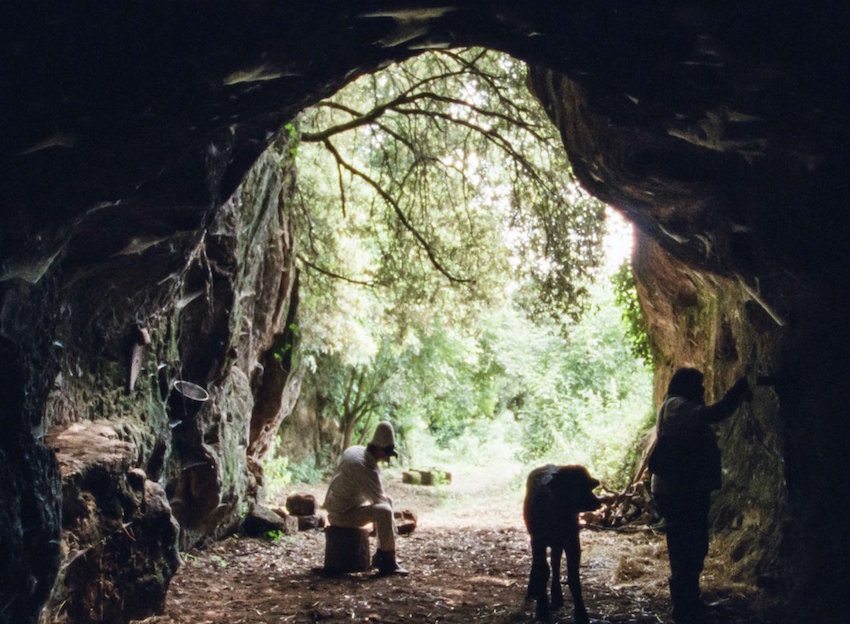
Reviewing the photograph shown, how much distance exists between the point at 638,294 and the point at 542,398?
15.5 meters

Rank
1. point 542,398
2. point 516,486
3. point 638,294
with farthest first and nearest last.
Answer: point 542,398, point 516,486, point 638,294

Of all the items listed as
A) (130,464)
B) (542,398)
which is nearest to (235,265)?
(130,464)

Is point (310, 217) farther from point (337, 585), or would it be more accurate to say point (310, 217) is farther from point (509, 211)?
point (337, 585)

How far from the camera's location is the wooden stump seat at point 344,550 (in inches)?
307

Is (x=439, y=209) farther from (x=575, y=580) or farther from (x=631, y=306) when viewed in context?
(x=575, y=580)

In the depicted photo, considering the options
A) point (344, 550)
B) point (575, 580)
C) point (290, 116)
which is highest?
point (290, 116)

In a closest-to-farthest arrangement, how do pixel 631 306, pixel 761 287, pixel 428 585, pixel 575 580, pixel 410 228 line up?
pixel 575 580
pixel 761 287
pixel 428 585
pixel 410 228
pixel 631 306

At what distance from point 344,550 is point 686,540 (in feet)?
13.1

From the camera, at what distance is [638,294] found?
11000mm

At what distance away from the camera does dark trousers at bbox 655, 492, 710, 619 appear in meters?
5.25

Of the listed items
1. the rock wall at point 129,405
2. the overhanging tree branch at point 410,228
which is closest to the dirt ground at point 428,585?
the rock wall at point 129,405

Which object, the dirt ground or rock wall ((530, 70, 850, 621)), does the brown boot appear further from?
rock wall ((530, 70, 850, 621))

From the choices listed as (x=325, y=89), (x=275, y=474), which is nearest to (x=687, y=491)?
(x=325, y=89)

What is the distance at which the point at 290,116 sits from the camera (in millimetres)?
5953
